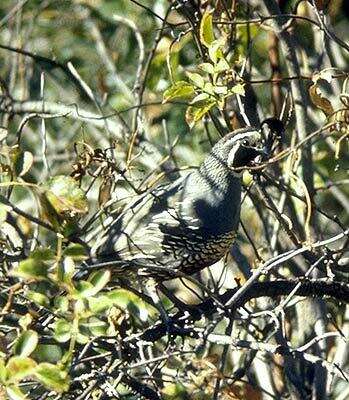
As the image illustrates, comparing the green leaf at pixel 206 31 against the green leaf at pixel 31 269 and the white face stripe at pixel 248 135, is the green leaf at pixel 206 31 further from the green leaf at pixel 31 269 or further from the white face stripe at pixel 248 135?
the green leaf at pixel 31 269

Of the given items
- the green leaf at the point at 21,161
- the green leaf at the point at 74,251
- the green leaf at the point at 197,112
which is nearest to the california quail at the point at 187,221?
the green leaf at the point at 197,112

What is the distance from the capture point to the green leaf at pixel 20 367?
2959mm

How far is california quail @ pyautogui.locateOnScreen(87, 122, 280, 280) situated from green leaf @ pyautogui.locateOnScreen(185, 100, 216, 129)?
23.4 inches

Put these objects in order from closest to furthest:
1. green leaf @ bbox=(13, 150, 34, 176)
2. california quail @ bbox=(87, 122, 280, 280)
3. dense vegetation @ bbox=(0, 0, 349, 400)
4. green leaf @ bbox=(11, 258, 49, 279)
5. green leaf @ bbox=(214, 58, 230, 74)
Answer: green leaf @ bbox=(11, 258, 49, 279)
dense vegetation @ bbox=(0, 0, 349, 400)
green leaf @ bbox=(13, 150, 34, 176)
green leaf @ bbox=(214, 58, 230, 74)
california quail @ bbox=(87, 122, 280, 280)

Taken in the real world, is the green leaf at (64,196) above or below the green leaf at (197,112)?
below

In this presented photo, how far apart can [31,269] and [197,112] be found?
3.43 ft

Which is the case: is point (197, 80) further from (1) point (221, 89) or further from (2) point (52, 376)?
(2) point (52, 376)

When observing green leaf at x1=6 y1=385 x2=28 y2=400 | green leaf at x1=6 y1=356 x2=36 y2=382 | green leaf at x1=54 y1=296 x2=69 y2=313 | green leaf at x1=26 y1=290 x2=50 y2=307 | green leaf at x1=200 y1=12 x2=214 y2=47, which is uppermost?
green leaf at x1=200 y1=12 x2=214 y2=47

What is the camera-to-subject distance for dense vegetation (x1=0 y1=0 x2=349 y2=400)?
313 cm

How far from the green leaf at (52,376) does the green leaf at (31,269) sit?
0.73 feet

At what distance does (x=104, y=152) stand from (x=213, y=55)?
497 mm

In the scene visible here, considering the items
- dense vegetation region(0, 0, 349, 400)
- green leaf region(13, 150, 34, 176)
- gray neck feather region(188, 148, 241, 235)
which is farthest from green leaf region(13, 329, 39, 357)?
gray neck feather region(188, 148, 241, 235)

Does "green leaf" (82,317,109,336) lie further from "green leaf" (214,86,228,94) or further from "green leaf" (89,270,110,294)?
"green leaf" (214,86,228,94)

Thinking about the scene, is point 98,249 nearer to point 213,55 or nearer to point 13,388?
point 213,55
